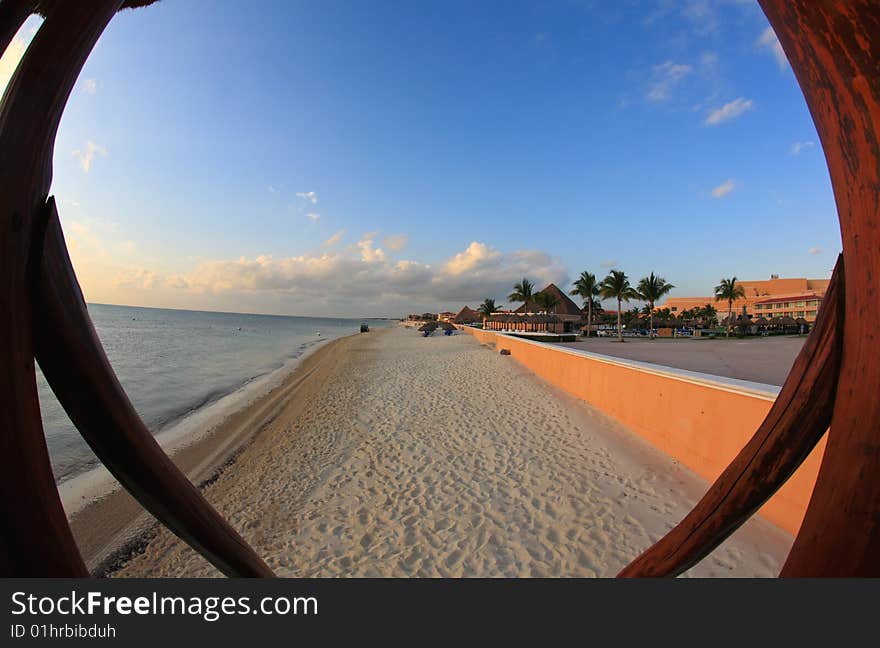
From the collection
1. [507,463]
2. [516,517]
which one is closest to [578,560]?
[516,517]

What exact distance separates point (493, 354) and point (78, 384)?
1765 cm

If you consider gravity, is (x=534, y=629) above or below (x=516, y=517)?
above

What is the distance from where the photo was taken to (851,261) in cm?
50

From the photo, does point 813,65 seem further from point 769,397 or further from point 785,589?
point 769,397

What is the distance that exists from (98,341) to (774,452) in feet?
3.45

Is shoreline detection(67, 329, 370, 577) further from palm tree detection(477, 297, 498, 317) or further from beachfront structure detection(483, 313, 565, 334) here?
palm tree detection(477, 297, 498, 317)

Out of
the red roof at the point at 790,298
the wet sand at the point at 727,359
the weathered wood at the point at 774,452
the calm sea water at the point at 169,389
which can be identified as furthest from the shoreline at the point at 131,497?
the red roof at the point at 790,298

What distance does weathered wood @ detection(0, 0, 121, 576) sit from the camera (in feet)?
1.55

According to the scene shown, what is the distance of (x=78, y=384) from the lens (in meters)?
0.55

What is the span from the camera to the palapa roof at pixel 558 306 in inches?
1471

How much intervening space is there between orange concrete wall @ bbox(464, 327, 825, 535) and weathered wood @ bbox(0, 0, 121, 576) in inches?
131

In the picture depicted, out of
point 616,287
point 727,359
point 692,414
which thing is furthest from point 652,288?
point 692,414

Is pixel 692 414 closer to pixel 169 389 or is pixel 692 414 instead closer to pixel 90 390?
Result: pixel 90 390

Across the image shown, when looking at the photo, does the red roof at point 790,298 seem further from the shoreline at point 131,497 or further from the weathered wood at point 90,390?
the weathered wood at point 90,390
